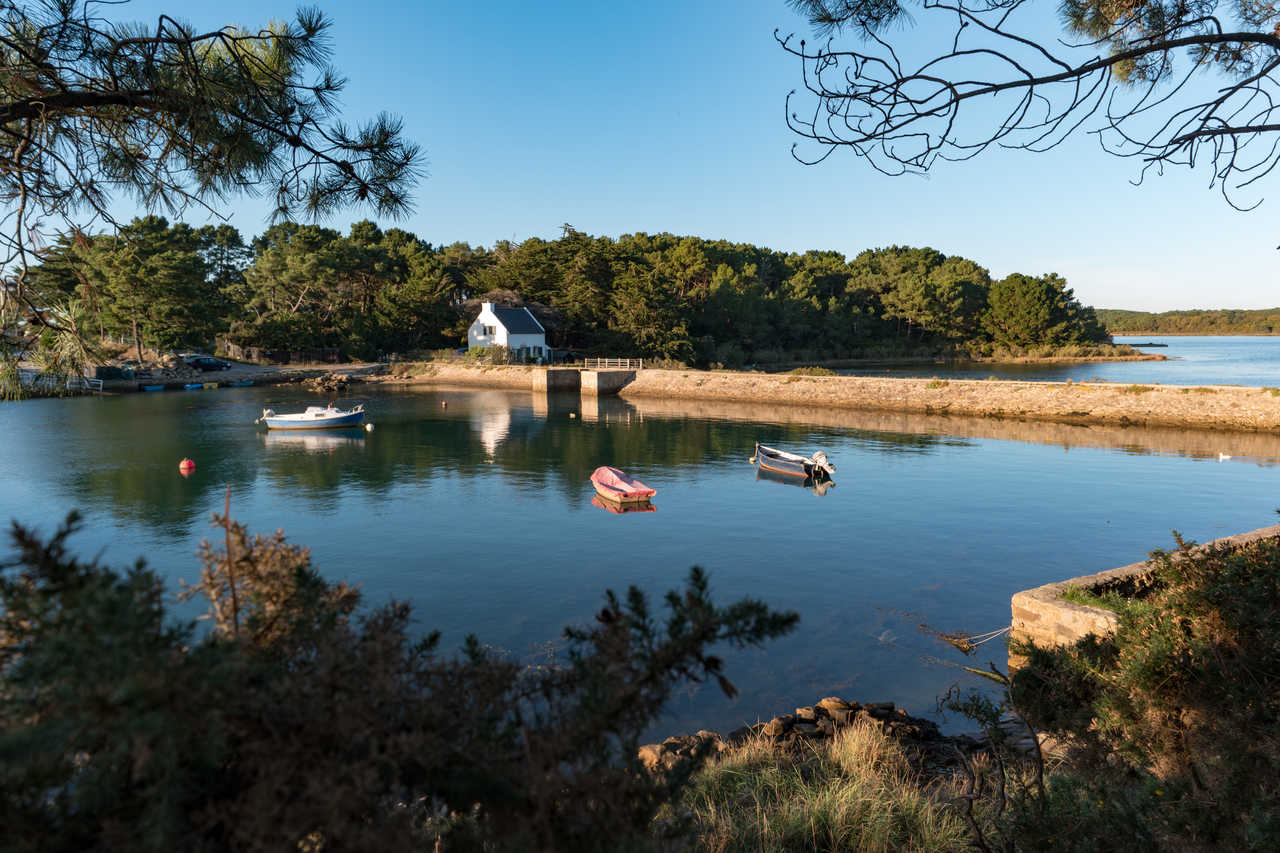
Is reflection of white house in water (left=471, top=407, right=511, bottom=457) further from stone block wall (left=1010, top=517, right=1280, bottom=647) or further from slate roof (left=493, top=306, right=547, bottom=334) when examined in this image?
stone block wall (left=1010, top=517, right=1280, bottom=647)

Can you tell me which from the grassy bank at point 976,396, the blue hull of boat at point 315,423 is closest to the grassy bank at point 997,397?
the grassy bank at point 976,396

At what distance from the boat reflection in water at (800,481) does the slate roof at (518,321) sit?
153 ft

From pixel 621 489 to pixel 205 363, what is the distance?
6089 cm

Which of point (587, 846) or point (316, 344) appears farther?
point (316, 344)

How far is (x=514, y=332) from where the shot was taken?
70.2 meters

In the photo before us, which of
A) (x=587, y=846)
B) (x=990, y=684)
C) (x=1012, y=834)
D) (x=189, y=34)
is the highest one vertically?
(x=189, y=34)

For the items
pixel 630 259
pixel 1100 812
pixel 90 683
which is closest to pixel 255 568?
pixel 90 683

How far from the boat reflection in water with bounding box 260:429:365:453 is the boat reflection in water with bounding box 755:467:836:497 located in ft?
65.9

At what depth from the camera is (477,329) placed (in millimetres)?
73188

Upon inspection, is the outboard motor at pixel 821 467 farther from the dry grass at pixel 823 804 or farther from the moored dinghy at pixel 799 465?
the dry grass at pixel 823 804

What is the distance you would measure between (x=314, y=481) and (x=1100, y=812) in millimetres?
27274

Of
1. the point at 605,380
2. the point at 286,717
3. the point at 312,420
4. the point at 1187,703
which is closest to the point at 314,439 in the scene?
the point at 312,420

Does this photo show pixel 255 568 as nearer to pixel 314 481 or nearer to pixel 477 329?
pixel 314 481

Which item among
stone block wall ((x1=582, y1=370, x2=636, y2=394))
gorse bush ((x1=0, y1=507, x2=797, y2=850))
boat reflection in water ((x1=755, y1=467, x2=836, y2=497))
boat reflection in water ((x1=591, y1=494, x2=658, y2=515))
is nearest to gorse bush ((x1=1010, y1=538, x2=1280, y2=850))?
gorse bush ((x1=0, y1=507, x2=797, y2=850))
